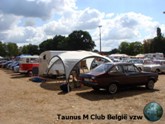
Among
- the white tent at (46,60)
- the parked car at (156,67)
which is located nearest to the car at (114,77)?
the white tent at (46,60)

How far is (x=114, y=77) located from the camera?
625 inches

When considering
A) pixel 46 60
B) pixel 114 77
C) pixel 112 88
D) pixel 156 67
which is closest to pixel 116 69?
pixel 114 77

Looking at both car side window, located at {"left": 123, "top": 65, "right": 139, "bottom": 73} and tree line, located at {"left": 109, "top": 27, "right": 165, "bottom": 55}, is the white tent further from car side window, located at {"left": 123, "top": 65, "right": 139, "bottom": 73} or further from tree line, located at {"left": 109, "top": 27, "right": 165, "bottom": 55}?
tree line, located at {"left": 109, "top": 27, "right": 165, "bottom": 55}

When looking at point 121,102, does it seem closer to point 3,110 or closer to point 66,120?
point 66,120

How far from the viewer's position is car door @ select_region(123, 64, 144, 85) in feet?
53.6

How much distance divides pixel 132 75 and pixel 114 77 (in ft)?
4.03

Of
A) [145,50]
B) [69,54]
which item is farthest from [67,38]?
[69,54]

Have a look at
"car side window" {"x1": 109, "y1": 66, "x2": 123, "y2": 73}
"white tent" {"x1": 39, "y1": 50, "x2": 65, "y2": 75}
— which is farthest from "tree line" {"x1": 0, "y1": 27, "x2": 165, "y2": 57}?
"car side window" {"x1": 109, "y1": 66, "x2": 123, "y2": 73}

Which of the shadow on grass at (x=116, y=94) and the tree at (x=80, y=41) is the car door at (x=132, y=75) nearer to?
the shadow on grass at (x=116, y=94)

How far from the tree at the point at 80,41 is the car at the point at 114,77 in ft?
274

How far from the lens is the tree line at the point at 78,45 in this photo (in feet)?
331

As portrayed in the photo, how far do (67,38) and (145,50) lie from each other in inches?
1247

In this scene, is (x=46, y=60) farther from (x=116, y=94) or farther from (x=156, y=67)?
(x=116, y=94)

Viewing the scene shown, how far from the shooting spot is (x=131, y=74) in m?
16.5
